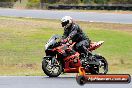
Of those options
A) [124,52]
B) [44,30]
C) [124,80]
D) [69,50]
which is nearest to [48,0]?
[44,30]

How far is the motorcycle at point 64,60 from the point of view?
14.9m

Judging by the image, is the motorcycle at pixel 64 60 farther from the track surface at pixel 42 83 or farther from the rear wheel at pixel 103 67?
the track surface at pixel 42 83

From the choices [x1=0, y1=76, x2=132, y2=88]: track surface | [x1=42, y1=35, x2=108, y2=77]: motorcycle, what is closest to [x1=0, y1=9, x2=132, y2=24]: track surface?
[x1=42, y1=35, x2=108, y2=77]: motorcycle

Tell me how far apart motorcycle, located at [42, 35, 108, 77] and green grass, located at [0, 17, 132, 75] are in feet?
6.38

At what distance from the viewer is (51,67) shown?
14.9 m

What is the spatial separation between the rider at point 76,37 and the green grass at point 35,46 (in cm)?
225

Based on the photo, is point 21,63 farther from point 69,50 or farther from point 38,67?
point 69,50

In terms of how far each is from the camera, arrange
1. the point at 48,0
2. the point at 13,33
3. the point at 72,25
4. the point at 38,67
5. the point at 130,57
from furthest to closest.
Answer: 1. the point at 48,0
2. the point at 13,33
3. the point at 130,57
4. the point at 38,67
5. the point at 72,25

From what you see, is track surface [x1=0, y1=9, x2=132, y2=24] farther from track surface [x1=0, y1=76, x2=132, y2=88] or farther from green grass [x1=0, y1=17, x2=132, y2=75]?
track surface [x1=0, y1=76, x2=132, y2=88]

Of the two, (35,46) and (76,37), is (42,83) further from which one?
(35,46)

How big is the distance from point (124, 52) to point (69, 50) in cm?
932

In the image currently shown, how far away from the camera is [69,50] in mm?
15203

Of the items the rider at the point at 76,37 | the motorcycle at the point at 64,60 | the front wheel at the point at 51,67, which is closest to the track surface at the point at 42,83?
the front wheel at the point at 51,67

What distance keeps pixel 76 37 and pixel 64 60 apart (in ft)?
2.42
